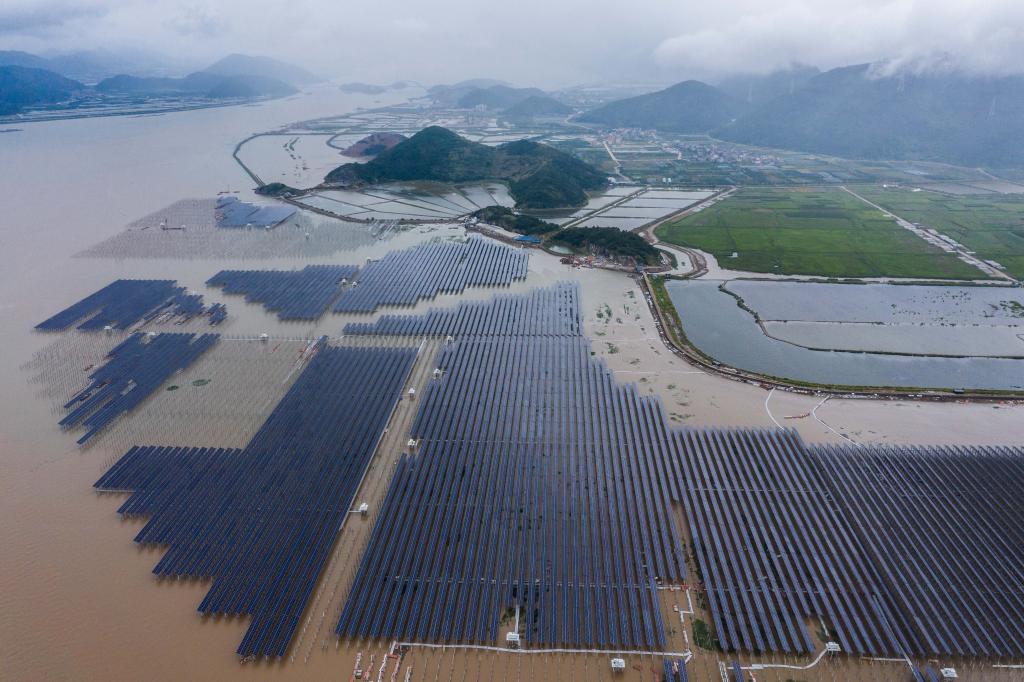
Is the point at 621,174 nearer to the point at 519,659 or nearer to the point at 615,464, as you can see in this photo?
the point at 615,464

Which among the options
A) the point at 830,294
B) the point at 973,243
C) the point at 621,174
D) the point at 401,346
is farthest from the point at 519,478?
the point at 621,174

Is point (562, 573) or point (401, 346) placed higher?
point (401, 346)

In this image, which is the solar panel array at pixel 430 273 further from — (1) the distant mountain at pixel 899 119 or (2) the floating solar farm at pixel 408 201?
(1) the distant mountain at pixel 899 119

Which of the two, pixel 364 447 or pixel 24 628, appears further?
pixel 364 447

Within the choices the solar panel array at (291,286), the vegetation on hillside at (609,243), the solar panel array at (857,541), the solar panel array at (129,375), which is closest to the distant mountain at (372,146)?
the solar panel array at (291,286)

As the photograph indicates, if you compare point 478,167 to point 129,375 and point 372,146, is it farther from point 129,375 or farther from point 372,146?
point 129,375

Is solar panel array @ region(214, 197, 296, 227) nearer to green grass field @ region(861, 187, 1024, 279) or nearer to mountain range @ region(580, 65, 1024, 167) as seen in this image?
green grass field @ region(861, 187, 1024, 279)

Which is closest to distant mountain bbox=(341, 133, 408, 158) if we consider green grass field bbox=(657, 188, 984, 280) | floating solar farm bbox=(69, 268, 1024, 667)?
green grass field bbox=(657, 188, 984, 280)
